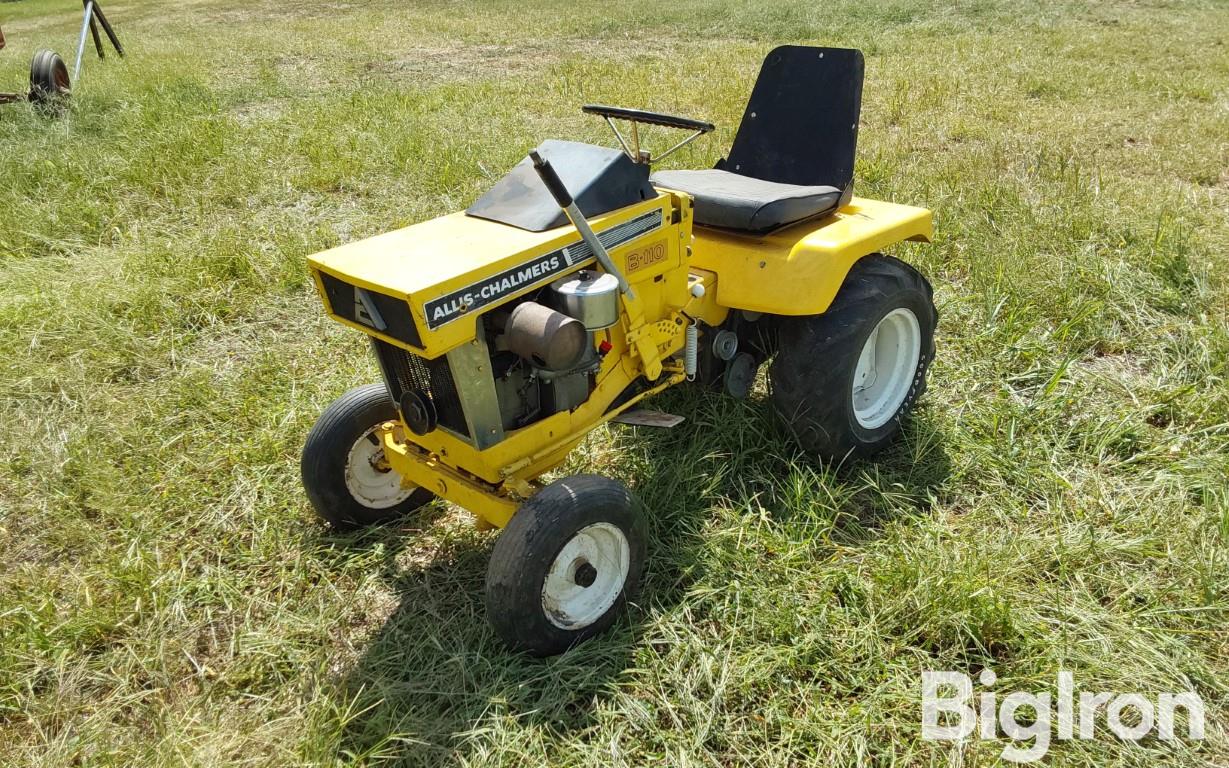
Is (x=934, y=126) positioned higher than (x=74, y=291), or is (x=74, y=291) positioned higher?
(x=74, y=291)

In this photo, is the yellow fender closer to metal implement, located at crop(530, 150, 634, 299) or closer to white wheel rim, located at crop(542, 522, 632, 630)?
metal implement, located at crop(530, 150, 634, 299)

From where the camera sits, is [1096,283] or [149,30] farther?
[149,30]

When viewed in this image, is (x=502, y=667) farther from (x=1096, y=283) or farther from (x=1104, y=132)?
(x=1104, y=132)

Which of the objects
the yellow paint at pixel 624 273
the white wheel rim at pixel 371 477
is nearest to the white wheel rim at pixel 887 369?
the yellow paint at pixel 624 273

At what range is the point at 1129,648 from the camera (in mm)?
2182

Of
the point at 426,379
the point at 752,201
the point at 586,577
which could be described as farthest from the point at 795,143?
the point at 586,577

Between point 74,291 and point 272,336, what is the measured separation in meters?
1.18

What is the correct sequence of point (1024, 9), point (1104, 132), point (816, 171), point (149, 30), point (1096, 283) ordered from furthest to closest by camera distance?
1. point (149, 30)
2. point (1024, 9)
3. point (1104, 132)
4. point (1096, 283)
5. point (816, 171)

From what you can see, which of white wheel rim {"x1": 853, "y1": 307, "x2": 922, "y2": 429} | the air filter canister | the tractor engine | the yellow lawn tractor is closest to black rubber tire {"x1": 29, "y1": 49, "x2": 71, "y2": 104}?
the yellow lawn tractor

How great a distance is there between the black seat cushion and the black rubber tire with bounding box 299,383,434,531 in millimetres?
1314

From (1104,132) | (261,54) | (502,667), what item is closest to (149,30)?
(261,54)

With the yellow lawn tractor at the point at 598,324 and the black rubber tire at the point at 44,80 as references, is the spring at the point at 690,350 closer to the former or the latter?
the yellow lawn tractor at the point at 598,324

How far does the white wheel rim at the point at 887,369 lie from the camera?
3135 mm

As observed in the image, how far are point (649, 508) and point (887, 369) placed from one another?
1.22 meters
